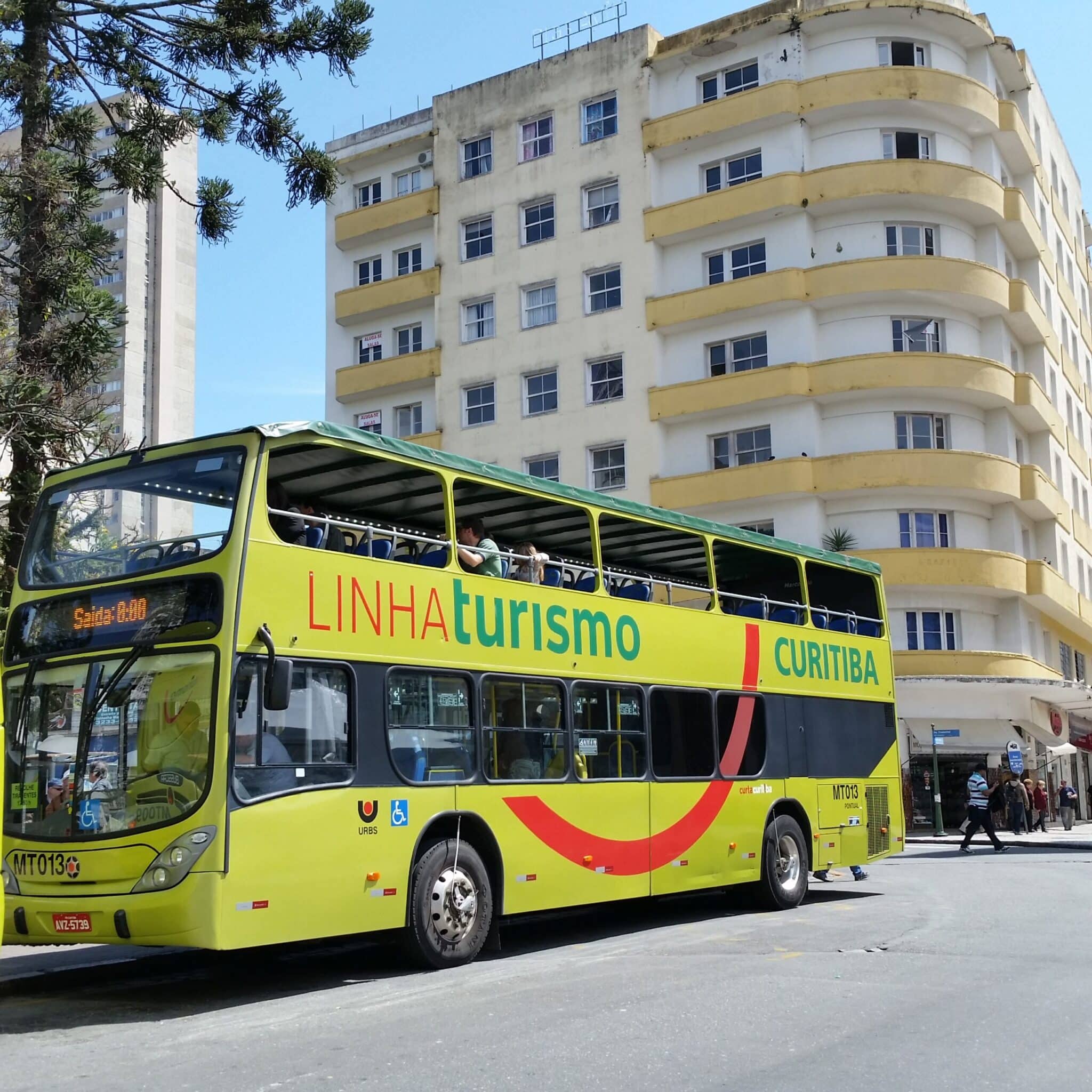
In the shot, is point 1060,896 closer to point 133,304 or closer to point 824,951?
point 824,951

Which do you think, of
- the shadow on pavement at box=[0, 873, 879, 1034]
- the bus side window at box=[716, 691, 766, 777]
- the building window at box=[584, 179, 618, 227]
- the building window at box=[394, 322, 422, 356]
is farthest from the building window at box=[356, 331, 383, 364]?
the shadow on pavement at box=[0, 873, 879, 1034]

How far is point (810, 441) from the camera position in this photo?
38062 millimetres

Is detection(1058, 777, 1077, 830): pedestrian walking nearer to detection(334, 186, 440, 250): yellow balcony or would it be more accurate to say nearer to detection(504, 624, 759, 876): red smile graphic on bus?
detection(334, 186, 440, 250): yellow balcony

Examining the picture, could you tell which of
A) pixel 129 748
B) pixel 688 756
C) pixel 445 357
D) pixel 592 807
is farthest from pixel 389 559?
pixel 445 357

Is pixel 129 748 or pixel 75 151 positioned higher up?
pixel 75 151

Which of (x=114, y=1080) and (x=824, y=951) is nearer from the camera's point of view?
(x=114, y=1080)

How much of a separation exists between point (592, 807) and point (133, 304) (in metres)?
111

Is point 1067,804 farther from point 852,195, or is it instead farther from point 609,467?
point 852,195

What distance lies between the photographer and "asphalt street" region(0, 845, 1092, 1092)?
23.7 feet

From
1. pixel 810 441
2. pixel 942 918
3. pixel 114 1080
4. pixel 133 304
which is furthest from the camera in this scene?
pixel 133 304

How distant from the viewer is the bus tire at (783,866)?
1606 cm

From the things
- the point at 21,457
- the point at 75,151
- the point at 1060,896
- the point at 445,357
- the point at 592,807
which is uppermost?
the point at 445,357

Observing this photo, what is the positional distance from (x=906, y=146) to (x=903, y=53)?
2.75 m

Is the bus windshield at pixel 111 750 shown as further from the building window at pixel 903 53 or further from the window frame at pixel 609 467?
the building window at pixel 903 53
